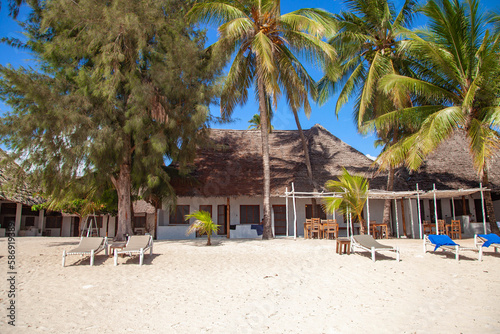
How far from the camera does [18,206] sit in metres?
18.9

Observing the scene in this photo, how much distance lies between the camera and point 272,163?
60.6 feet

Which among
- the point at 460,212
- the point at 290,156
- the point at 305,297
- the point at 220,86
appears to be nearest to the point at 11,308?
the point at 305,297

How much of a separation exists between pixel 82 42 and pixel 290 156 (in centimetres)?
1124

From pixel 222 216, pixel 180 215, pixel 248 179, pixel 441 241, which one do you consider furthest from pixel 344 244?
pixel 180 215

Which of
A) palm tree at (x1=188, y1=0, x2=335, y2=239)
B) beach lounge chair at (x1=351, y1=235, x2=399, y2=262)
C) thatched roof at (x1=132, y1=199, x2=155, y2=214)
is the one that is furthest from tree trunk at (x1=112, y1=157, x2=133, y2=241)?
beach lounge chair at (x1=351, y1=235, x2=399, y2=262)

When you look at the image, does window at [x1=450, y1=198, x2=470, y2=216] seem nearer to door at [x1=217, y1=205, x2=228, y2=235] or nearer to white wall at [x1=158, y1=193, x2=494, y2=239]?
white wall at [x1=158, y1=193, x2=494, y2=239]

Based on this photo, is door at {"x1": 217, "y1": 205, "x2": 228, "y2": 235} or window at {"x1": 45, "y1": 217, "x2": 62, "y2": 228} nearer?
door at {"x1": 217, "y1": 205, "x2": 228, "y2": 235}

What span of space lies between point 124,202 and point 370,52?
12.4m

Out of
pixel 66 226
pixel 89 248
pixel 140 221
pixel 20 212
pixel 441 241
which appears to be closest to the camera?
pixel 89 248

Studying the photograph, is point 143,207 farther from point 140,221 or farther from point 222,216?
point 222,216

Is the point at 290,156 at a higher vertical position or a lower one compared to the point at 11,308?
higher

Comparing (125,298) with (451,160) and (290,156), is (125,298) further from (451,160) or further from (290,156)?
(451,160)

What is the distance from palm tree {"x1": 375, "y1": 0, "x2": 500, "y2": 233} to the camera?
11008mm

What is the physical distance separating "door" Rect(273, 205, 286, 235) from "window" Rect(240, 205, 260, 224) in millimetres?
879
